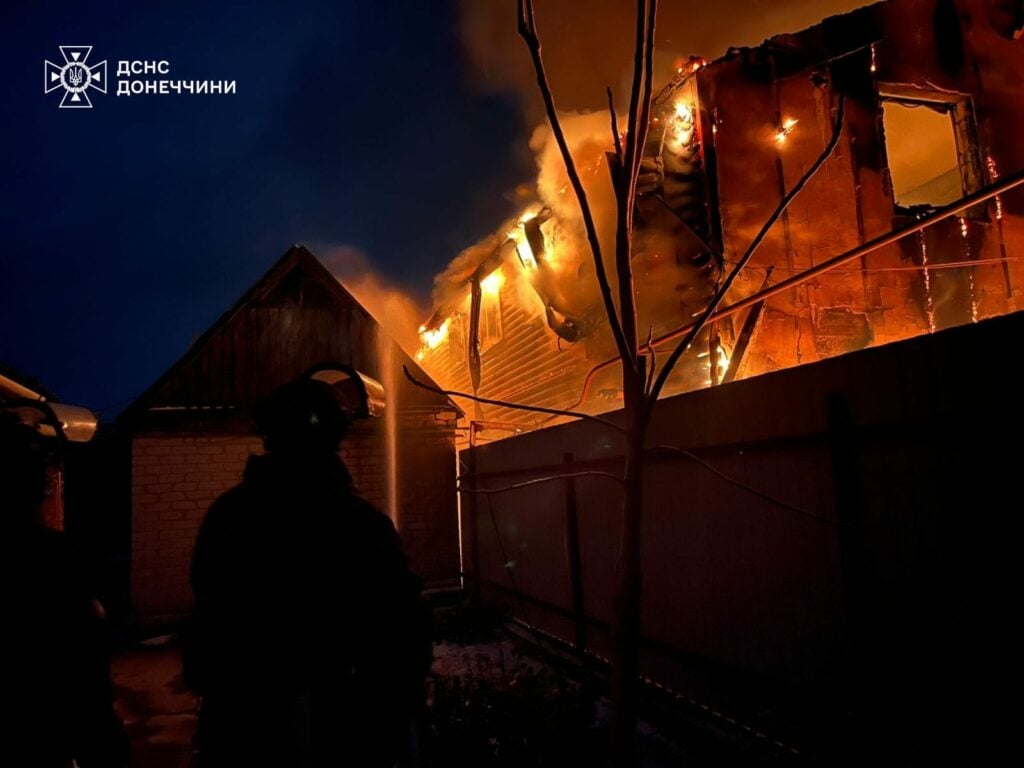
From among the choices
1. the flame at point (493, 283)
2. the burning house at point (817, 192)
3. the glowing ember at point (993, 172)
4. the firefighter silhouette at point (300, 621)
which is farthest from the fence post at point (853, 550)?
the flame at point (493, 283)

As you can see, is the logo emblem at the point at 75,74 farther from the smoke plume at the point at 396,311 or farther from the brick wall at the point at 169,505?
the brick wall at the point at 169,505

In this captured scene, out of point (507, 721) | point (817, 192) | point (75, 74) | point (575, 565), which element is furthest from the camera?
point (75, 74)

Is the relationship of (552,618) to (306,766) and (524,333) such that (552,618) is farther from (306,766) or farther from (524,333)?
(524,333)

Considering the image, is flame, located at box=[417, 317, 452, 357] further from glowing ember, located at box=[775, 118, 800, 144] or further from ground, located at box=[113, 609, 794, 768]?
ground, located at box=[113, 609, 794, 768]

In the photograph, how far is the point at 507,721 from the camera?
418 centimetres

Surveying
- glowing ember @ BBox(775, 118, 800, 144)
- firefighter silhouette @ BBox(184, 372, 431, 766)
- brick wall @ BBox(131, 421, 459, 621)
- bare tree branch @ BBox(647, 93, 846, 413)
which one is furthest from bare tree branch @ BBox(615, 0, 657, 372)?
brick wall @ BBox(131, 421, 459, 621)

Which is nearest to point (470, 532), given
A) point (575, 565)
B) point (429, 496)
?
point (429, 496)

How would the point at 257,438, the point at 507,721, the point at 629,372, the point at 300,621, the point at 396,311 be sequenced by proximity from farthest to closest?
the point at 396,311 < the point at 257,438 < the point at 507,721 < the point at 629,372 < the point at 300,621

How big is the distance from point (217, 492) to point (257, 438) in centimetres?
114

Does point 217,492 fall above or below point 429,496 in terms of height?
above

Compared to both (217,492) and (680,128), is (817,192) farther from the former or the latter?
(217,492)

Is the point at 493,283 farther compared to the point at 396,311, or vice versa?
the point at 396,311

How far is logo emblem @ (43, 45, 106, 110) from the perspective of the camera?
31.9 metres

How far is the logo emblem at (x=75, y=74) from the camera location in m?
31.9
